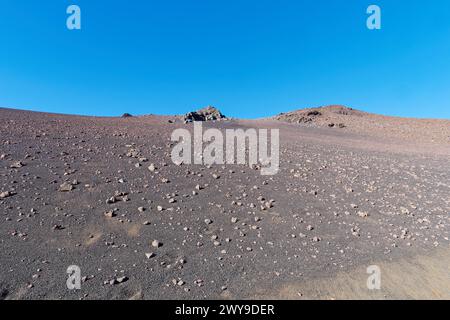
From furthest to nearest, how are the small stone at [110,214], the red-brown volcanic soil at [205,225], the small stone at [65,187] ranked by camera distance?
the small stone at [65,187]
the small stone at [110,214]
the red-brown volcanic soil at [205,225]

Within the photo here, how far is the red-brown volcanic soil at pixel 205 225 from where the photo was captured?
5.70 m

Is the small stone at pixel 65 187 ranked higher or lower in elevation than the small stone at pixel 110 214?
higher

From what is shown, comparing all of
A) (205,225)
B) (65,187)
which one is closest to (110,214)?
(65,187)

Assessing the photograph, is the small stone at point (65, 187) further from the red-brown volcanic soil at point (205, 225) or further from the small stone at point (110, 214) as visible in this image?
the small stone at point (110, 214)

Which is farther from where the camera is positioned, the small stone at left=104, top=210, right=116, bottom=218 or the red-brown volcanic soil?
the small stone at left=104, top=210, right=116, bottom=218

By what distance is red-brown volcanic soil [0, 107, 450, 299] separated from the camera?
5695 millimetres

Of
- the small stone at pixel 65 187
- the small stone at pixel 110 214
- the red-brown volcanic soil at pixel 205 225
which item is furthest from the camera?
the small stone at pixel 65 187

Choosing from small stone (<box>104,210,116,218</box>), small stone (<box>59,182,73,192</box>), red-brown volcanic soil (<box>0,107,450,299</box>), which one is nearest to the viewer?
red-brown volcanic soil (<box>0,107,450,299</box>)

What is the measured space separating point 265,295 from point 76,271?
317 centimetres

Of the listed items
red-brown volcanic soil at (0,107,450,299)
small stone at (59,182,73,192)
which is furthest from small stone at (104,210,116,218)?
small stone at (59,182,73,192)

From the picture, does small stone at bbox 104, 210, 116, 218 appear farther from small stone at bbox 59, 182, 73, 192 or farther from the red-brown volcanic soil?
small stone at bbox 59, 182, 73, 192

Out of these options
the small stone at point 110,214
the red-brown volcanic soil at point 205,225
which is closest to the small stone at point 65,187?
the red-brown volcanic soil at point 205,225

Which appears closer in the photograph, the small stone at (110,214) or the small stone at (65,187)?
the small stone at (110,214)

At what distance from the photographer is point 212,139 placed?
46.3 ft
